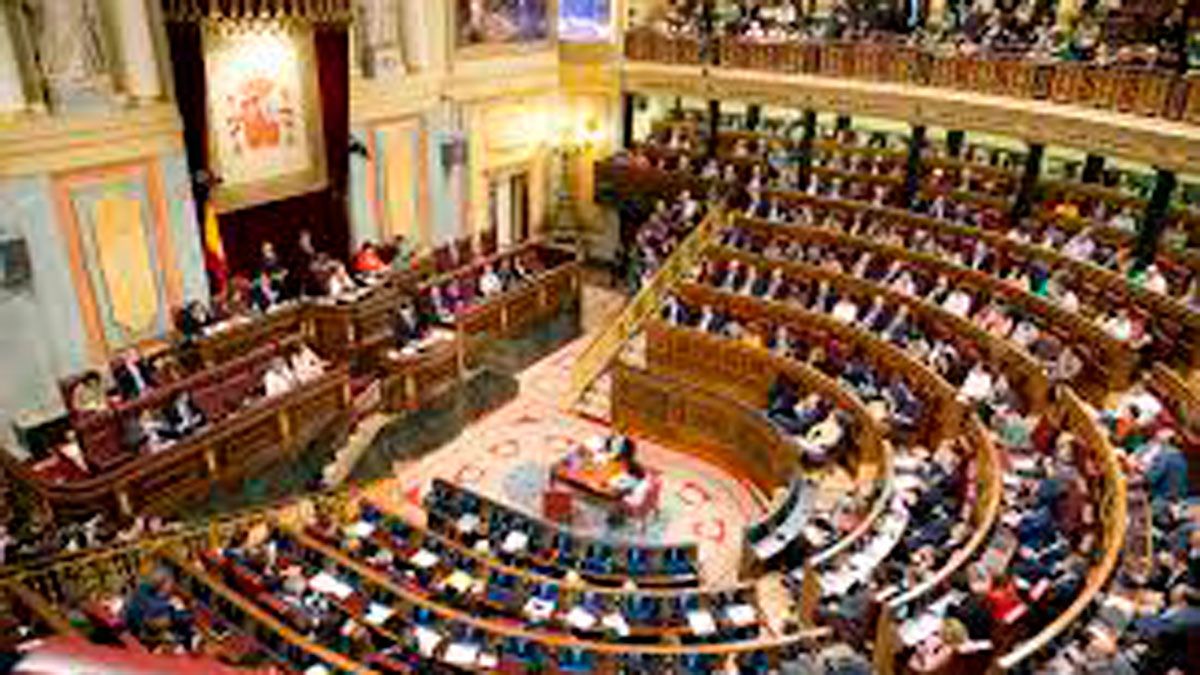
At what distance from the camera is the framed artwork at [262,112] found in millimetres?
14094

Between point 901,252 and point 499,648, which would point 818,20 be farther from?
point 499,648

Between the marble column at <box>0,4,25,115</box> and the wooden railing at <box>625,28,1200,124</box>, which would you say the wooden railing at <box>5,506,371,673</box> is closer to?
the marble column at <box>0,4,25,115</box>

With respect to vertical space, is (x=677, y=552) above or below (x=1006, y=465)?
below

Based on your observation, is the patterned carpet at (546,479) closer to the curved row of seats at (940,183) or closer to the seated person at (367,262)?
the seated person at (367,262)

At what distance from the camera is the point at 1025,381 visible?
12547 mm

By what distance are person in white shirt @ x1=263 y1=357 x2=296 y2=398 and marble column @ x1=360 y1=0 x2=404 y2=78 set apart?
5752 millimetres

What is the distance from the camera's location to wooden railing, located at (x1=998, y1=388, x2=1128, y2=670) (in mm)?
7602

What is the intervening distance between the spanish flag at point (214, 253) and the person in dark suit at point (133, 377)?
2092mm

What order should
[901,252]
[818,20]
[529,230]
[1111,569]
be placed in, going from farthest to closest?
[529,230] → [818,20] → [901,252] → [1111,569]

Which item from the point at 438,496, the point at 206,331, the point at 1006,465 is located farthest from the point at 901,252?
the point at 206,331

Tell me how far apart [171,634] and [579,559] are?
423 cm

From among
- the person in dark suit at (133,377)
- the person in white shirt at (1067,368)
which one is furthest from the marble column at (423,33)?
the person in white shirt at (1067,368)

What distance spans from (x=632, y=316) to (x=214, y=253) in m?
6.71

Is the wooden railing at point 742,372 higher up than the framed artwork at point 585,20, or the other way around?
the framed artwork at point 585,20
